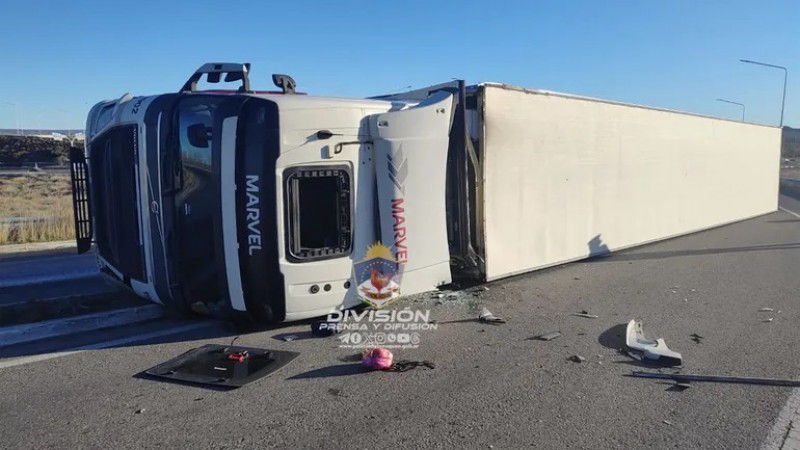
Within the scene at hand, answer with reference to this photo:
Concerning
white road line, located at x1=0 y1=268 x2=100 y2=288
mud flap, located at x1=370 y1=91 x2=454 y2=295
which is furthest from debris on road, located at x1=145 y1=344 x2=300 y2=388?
white road line, located at x1=0 y1=268 x2=100 y2=288

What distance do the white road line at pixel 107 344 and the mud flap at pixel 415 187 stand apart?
2.04m

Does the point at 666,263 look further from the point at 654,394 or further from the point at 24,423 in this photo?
the point at 24,423

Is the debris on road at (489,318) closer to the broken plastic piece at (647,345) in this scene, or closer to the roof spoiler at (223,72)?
the broken plastic piece at (647,345)

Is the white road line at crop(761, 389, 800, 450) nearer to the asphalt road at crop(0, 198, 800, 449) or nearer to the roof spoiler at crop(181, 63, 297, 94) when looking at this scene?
the asphalt road at crop(0, 198, 800, 449)

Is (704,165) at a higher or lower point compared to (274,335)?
higher

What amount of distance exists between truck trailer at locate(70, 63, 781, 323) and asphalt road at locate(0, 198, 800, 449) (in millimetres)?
602

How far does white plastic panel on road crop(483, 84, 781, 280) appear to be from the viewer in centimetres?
774

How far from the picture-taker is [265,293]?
5.37 meters

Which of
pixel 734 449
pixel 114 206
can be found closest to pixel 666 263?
pixel 734 449

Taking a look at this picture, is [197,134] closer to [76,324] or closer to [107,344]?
[107,344]

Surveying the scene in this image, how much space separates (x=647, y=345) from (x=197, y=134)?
4472mm

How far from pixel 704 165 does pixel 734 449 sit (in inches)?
480

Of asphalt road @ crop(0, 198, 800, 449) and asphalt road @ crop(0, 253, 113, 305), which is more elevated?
asphalt road @ crop(0, 253, 113, 305)

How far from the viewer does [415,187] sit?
615cm
